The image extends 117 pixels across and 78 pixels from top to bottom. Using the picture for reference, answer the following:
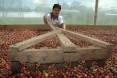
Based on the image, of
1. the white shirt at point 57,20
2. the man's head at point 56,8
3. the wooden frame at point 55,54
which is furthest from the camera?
the white shirt at point 57,20

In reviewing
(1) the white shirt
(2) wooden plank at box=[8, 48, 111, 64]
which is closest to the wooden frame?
(2) wooden plank at box=[8, 48, 111, 64]

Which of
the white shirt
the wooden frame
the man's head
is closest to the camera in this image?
the wooden frame

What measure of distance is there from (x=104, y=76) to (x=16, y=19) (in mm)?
6944

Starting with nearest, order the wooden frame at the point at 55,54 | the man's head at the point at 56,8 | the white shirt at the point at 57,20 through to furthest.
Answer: the wooden frame at the point at 55,54 → the man's head at the point at 56,8 → the white shirt at the point at 57,20

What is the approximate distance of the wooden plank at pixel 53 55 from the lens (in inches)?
123

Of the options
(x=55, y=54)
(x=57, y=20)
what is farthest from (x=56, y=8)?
(x=55, y=54)

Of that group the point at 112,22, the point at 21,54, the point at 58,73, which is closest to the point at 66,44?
the point at 58,73

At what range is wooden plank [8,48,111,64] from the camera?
10.2ft

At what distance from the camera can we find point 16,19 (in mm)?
9625

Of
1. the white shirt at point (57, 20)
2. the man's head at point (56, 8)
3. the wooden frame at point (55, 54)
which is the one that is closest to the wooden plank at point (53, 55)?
the wooden frame at point (55, 54)

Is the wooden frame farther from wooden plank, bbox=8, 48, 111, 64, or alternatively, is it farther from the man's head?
the man's head

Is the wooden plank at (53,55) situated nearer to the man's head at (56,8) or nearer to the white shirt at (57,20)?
the man's head at (56,8)

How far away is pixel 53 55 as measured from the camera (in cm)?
321

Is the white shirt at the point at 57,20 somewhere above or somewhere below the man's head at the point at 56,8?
below
